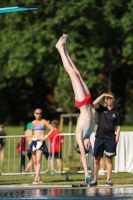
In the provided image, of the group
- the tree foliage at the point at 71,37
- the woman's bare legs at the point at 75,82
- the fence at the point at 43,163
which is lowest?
the fence at the point at 43,163

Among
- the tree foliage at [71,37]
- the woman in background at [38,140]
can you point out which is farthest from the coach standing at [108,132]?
the tree foliage at [71,37]

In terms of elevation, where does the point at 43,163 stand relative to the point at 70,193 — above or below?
above

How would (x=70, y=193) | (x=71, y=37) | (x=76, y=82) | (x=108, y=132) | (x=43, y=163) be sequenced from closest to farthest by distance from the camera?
(x=70, y=193) → (x=76, y=82) → (x=108, y=132) → (x=43, y=163) → (x=71, y=37)

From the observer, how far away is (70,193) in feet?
46.4

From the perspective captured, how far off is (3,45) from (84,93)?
3108 centimetres

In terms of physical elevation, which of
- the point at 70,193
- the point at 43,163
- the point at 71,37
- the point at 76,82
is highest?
the point at 71,37

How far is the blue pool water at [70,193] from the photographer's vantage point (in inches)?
517

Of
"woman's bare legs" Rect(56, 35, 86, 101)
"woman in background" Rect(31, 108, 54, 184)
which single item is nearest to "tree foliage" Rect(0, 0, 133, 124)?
"woman in background" Rect(31, 108, 54, 184)

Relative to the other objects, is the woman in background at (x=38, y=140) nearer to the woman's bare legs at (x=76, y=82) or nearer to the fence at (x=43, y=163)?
the fence at (x=43, y=163)

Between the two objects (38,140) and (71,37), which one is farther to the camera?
(71,37)

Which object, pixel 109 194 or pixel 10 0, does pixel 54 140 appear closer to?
pixel 109 194

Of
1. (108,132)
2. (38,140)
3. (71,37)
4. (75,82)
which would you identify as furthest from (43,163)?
(71,37)

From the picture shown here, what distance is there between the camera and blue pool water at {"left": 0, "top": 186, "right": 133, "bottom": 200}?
1312 cm

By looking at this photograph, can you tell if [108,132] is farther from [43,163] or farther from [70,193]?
[43,163]
